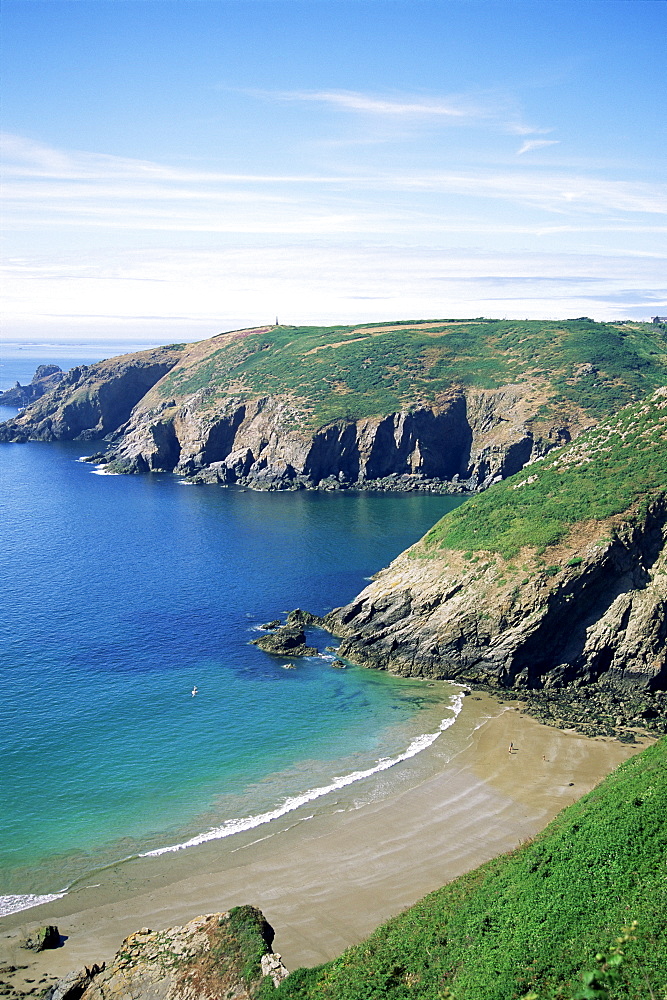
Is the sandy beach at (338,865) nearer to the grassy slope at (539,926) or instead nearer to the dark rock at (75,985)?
the dark rock at (75,985)

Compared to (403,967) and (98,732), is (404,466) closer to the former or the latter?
→ (98,732)

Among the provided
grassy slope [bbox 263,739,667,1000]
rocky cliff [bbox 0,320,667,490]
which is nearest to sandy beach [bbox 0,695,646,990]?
grassy slope [bbox 263,739,667,1000]

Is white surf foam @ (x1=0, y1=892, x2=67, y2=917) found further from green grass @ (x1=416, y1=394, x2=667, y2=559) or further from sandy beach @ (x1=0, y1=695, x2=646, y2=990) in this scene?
green grass @ (x1=416, y1=394, x2=667, y2=559)

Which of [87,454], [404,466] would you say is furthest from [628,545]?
[87,454]

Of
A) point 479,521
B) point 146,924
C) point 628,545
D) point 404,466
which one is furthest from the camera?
point 404,466

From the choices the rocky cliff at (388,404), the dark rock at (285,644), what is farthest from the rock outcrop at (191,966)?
the rocky cliff at (388,404)

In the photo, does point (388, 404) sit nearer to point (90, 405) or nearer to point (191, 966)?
point (90, 405)
